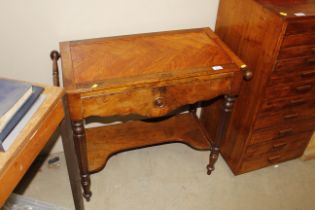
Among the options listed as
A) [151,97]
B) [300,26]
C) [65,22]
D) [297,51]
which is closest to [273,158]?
[297,51]

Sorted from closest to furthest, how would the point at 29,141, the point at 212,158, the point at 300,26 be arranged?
the point at 29,141, the point at 300,26, the point at 212,158

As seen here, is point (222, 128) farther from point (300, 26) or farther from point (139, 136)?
point (300, 26)

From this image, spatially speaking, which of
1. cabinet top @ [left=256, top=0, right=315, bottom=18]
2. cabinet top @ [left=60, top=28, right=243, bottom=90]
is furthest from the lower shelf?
cabinet top @ [left=256, top=0, right=315, bottom=18]

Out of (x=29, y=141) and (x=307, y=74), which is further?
(x=307, y=74)

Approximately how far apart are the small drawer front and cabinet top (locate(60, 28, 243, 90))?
275 millimetres

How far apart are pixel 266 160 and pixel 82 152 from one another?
1026 mm

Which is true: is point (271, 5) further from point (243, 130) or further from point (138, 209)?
point (138, 209)

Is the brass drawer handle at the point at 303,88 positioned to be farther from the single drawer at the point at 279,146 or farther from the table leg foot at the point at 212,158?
the table leg foot at the point at 212,158

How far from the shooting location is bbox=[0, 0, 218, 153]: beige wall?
4.23 ft

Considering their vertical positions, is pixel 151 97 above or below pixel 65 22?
below

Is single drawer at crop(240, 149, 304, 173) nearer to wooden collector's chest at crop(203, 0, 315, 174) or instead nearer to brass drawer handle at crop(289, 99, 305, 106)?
wooden collector's chest at crop(203, 0, 315, 174)

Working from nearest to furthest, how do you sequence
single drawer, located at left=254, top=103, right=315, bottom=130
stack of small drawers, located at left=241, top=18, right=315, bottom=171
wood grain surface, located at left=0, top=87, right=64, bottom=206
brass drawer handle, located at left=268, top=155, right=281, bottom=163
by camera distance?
1. wood grain surface, located at left=0, top=87, right=64, bottom=206
2. stack of small drawers, located at left=241, top=18, right=315, bottom=171
3. single drawer, located at left=254, top=103, right=315, bottom=130
4. brass drawer handle, located at left=268, top=155, right=281, bottom=163

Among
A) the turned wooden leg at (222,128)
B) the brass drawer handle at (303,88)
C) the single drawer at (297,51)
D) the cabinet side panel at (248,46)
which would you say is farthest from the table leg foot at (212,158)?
the single drawer at (297,51)

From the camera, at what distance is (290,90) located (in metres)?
1.39
